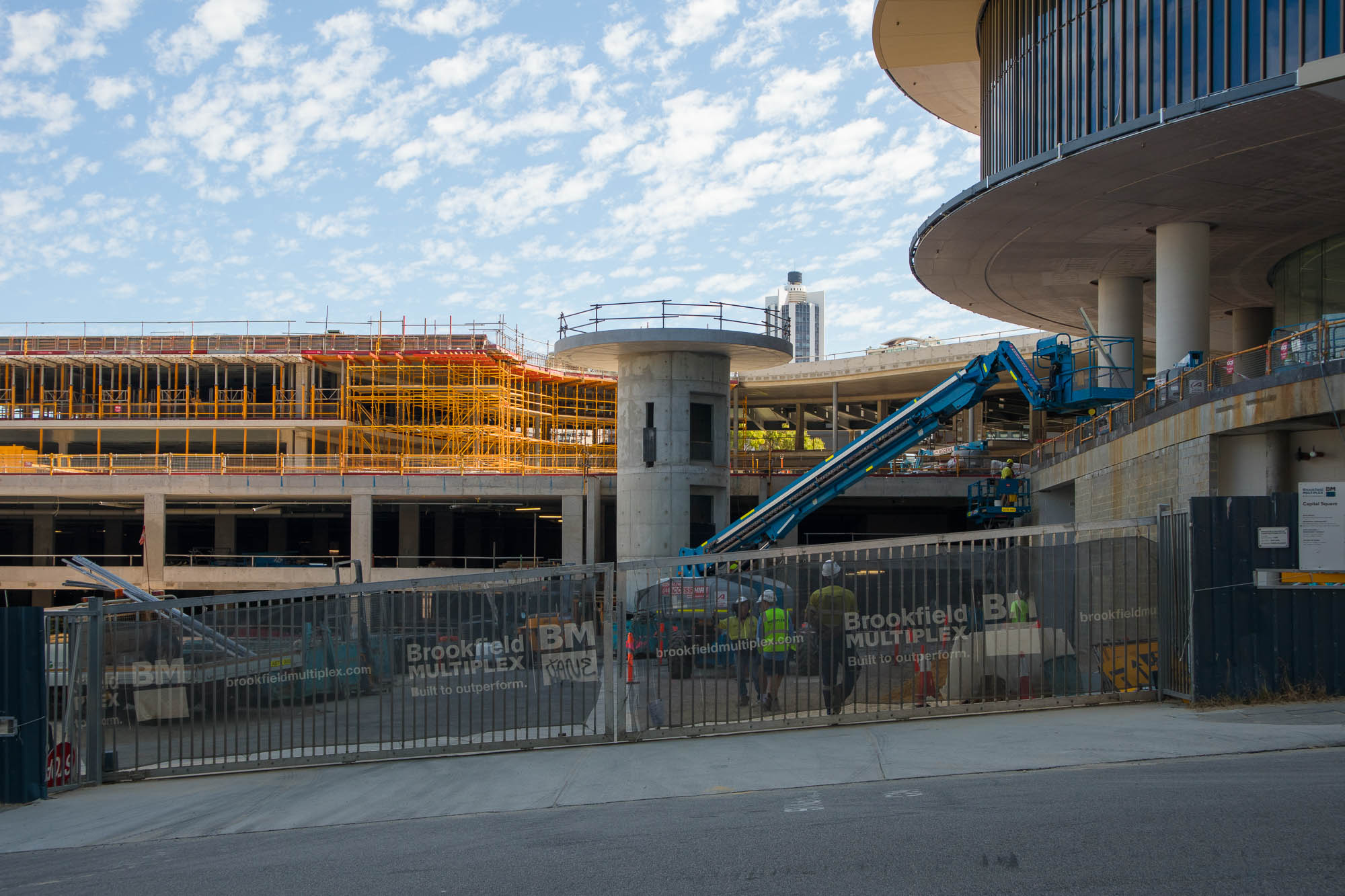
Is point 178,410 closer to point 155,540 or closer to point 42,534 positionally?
point 42,534

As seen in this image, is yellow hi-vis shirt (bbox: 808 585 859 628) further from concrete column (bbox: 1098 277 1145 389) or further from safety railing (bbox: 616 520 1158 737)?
concrete column (bbox: 1098 277 1145 389)

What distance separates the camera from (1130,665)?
12.4m

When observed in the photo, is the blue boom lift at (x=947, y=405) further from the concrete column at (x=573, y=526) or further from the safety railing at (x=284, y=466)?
the safety railing at (x=284, y=466)

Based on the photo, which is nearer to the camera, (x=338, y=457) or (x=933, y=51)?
(x=933, y=51)

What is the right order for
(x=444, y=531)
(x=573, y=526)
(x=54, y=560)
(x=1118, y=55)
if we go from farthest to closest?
(x=444, y=531) < (x=54, y=560) < (x=573, y=526) < (x=1118, y=55)

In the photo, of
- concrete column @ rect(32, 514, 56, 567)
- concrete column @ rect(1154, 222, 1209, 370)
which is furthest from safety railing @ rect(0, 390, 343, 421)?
concrete column @ rect(1154, 222, 1209, 370)

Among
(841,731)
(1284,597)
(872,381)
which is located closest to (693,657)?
(841,731)

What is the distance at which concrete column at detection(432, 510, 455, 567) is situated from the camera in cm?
5703

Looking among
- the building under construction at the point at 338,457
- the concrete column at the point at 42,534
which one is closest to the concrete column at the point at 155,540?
the building under construction at the point at 338,457

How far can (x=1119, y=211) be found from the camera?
25.2 meters

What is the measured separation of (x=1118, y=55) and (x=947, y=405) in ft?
31.5

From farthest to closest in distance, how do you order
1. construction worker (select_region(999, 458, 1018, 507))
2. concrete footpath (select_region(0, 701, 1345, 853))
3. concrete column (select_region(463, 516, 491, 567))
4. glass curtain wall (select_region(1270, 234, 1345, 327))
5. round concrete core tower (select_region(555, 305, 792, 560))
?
concrete column (select_region(463, 516, 491, 567)) → construction worker (select_region(999, 458, 1018, 507)) → round concrete core tower (select_region(555, 305, 792, 560)) → glass curtain wall (select_region(1270, 234, 1345, 327)) → concrete footpath (select_region(0, 701, 1345, 853))

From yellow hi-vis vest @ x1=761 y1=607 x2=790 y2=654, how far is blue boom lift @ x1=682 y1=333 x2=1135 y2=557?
17729 millimetres

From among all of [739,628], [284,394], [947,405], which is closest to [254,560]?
[284,394]
